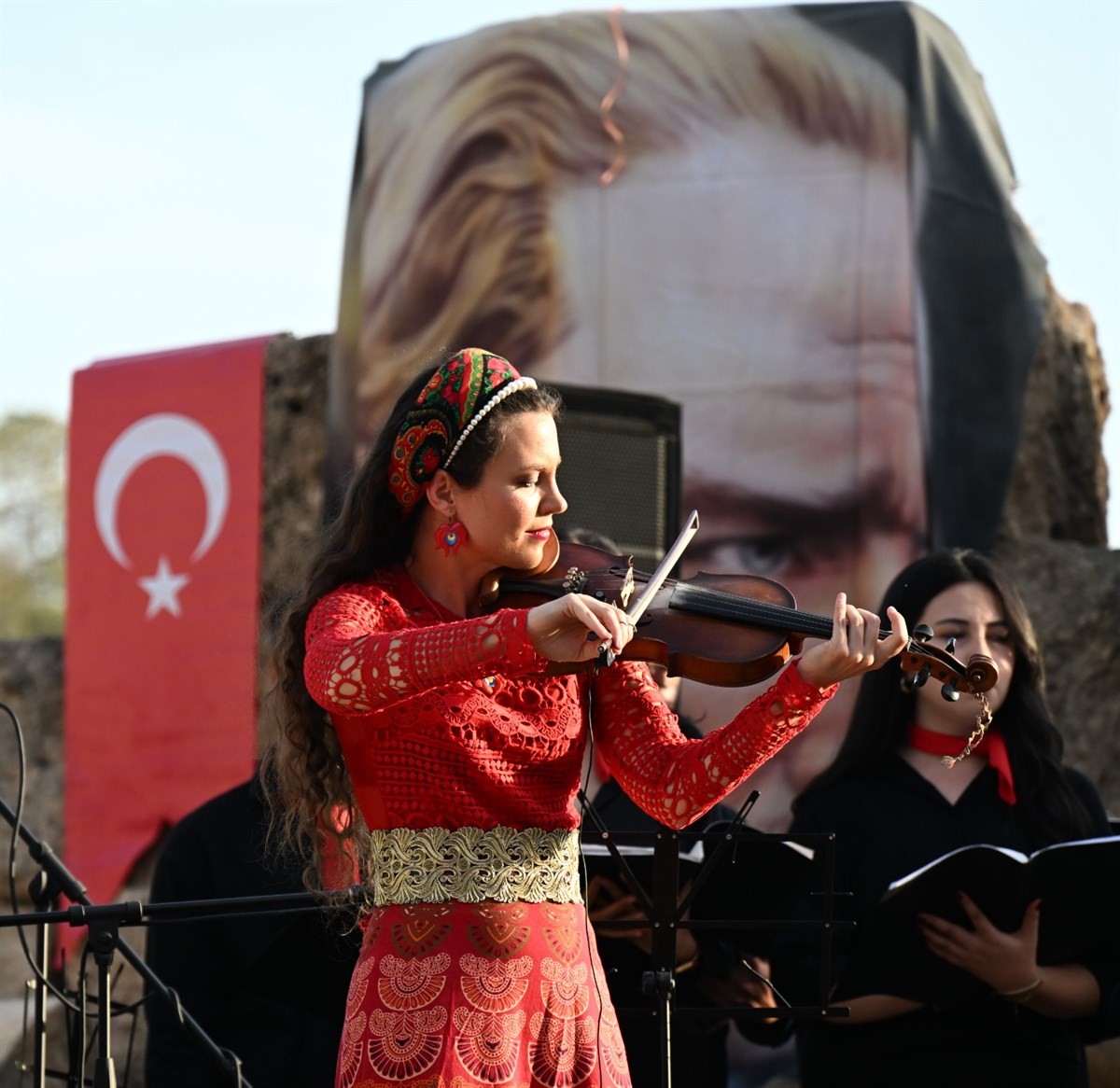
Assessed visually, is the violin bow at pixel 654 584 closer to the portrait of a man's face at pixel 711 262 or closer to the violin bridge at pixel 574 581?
the violin bridge at pixel 574 581

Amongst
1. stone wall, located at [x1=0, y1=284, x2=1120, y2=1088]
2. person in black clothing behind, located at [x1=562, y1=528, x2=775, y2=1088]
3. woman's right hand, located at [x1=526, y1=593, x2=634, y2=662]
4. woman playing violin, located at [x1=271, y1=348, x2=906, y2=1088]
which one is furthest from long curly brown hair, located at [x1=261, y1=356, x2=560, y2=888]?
stone wall, located at [x1=0, y1=284, x2=1120, y2=1088]

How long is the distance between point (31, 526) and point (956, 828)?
20.8 meters

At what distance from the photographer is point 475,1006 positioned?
1996 mm

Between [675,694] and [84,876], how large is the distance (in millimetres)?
3941

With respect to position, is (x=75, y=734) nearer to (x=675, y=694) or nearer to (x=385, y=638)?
(x=675, y=694)

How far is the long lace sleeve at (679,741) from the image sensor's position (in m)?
2.10

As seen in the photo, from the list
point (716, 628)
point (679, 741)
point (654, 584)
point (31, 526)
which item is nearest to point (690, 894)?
point (679, 741)

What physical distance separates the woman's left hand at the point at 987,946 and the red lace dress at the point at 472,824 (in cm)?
123

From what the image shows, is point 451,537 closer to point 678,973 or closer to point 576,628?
point 576,628

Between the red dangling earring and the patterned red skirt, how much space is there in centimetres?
45

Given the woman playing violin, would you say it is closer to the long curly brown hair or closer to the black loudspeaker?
the long curly brown hair

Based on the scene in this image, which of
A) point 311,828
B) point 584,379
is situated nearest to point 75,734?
point 584,379

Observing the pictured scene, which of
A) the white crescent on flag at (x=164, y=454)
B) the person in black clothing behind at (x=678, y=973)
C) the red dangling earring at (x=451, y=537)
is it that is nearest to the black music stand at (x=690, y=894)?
the person in black clothing behind at (x=678, y=973)

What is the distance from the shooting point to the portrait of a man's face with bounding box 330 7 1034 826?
237 inches
